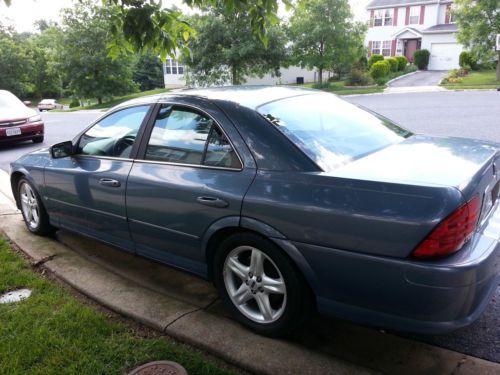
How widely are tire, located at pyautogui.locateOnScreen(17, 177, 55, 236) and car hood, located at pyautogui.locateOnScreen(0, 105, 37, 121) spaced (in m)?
7.17

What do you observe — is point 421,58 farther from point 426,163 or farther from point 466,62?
point 426,163

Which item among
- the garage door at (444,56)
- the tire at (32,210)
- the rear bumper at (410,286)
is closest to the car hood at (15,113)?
the tire at (32,210)

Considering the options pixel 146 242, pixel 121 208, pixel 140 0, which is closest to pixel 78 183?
pixel 121 208

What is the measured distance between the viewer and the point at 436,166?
2.63 m

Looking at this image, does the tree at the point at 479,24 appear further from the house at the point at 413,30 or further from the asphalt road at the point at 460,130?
the house at the point at 413,30

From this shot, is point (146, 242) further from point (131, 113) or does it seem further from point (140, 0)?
point (140, 0)

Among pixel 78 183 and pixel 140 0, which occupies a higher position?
pixel 140 0

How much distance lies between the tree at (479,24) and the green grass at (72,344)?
29290 millimetres

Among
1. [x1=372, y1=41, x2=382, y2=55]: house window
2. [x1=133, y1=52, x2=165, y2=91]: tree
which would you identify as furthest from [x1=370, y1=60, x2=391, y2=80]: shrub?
[x1=133, y1=52, x2=165, y2=91]: tree

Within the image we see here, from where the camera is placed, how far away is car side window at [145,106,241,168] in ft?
9.98

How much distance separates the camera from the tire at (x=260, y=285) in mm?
2695

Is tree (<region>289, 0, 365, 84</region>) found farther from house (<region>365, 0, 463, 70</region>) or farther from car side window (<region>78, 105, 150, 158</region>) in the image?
car side window (<region>78, 105, 150, 158</region>)

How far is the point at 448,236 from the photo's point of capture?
2195 millimetres

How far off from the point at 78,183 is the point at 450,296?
10.2ft
